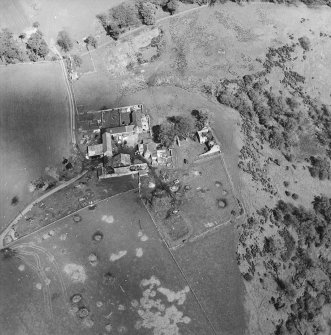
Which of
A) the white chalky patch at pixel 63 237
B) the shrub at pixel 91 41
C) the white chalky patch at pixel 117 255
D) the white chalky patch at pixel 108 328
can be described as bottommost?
the white chalky patch at pixel 108 328

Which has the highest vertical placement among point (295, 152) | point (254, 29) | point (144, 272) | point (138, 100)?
point (254, 29)

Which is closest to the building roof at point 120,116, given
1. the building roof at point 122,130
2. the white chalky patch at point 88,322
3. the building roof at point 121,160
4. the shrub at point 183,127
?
the building roof at point 122,130

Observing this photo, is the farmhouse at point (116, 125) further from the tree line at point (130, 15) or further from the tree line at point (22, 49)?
the tree line at point (130, 15)

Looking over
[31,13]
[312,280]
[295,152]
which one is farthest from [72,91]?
[312,280]

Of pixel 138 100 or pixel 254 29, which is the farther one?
pixel 254 29

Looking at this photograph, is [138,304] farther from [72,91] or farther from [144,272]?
[72,91]

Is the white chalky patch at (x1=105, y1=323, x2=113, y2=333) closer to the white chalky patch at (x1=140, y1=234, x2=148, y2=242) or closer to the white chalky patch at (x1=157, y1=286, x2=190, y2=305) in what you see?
the white chalky patch at (x1=157, y1=286, x2=190, y2=305)

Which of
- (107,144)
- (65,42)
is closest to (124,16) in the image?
(65,42)
